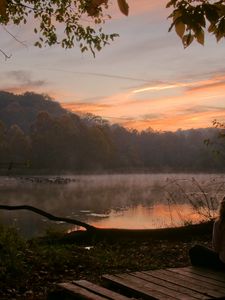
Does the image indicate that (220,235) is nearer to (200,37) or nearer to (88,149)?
(200,37)

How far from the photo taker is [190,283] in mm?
4711

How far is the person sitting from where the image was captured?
5.09 m

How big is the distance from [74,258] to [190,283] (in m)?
5.54

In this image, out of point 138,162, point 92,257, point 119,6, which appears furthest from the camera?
point 138,162

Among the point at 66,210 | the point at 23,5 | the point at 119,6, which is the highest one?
the point at 23,5

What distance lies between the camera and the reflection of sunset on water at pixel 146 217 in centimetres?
2355

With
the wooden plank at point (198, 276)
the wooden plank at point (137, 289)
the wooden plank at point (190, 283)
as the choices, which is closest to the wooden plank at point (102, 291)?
the wooden plank at point (137, 289)

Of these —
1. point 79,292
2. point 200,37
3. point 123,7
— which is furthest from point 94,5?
point 79,292

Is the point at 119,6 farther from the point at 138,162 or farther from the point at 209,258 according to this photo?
the point at 138,162

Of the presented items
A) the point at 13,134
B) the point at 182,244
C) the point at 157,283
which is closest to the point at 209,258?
the point at 157,283

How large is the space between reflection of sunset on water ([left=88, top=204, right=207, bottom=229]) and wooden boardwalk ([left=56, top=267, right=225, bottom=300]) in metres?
17.0

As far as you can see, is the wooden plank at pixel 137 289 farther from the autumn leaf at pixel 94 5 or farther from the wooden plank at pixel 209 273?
the autumn leaf at pixel 94 5

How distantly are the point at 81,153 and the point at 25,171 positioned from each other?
1704cm

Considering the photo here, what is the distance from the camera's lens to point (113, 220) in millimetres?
26922
